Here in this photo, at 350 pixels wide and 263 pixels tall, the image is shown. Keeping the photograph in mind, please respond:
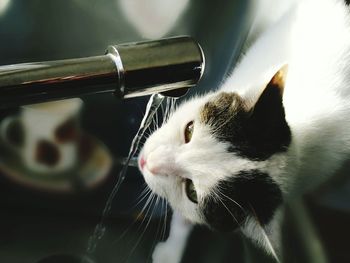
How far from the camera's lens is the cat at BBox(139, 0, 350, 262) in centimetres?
66

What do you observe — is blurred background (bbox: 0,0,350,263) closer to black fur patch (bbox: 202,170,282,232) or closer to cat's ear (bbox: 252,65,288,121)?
black fur patch (bbox: 202,170,282,232)

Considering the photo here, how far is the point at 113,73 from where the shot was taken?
407 mm

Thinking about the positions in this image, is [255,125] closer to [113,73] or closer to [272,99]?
[272,99]

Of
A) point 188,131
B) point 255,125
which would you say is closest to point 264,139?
point 255,125

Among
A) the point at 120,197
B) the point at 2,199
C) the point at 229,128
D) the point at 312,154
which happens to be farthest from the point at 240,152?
the point at 2,199

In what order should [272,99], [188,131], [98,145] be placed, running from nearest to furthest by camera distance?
[272,99] → [188,131] → [98,145]

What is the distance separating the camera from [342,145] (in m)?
0.75

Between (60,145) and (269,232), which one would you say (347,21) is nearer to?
(269,232)

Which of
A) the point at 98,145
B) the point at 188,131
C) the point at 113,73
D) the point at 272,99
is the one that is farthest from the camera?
the point at 98,145

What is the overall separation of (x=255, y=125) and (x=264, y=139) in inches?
1.0

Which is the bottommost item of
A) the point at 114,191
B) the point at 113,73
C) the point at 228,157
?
the point at 114,191

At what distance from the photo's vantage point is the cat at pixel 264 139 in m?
0.66

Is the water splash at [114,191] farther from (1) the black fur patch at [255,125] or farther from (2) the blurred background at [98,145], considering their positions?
(1) the black fur patch at [255,125]

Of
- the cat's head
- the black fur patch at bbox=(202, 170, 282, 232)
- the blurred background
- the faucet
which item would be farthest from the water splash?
the faucet
